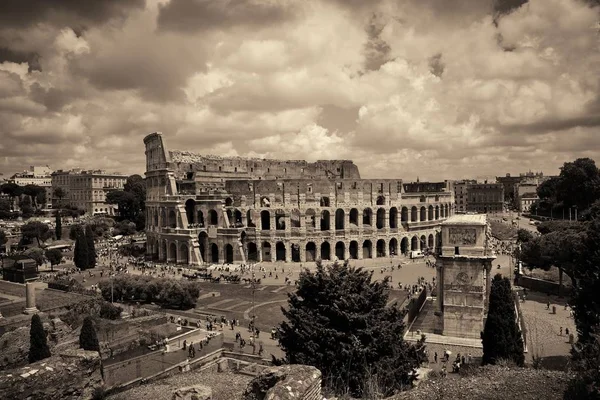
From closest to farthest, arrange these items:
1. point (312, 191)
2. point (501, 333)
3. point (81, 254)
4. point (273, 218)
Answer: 1. point (501, 333)
2. point (81, 254)
3. point (273, 218)
4. point (312, 191)

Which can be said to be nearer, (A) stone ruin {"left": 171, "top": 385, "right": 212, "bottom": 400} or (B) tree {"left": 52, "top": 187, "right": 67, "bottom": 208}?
(A) stone ruin {"left": 171, "top": 385, "right": 212, "bottom": 400}

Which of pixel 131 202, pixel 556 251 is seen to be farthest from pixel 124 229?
pixel 556 251

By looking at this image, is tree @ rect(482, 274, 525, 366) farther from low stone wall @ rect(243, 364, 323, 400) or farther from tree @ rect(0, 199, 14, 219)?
tree @ rect(0, 199, 14, 219)

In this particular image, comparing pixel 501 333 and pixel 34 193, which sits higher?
pixel 34 193

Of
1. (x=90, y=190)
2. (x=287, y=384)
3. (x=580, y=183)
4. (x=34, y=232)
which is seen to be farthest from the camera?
(x=90, y=190)

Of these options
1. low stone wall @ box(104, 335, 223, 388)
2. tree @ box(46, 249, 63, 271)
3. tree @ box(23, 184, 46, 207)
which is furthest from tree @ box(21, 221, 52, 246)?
low stone wall @ box(104, 335, 223, 388)

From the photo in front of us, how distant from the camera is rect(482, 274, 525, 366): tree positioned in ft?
57.2

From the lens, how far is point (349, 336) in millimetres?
13773

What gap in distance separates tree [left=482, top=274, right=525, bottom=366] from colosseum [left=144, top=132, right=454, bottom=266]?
32.7 meters

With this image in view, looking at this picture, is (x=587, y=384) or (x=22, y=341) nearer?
(x=587, y=384)

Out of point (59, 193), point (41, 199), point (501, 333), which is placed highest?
point (59, 193)

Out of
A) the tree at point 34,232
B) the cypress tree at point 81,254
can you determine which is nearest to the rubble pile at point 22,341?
the cypress tree at point 81,254

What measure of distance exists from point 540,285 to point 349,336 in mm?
27911

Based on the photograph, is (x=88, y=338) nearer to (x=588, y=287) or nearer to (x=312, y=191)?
(x=588, y=287)
